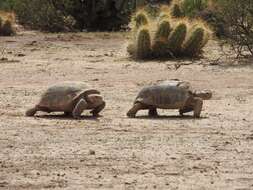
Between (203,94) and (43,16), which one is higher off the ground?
(203,94)

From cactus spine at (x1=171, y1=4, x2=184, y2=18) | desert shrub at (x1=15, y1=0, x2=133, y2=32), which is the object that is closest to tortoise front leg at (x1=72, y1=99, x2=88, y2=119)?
cactus spine at (x1=171, y1=4, x2=184, y2=18)

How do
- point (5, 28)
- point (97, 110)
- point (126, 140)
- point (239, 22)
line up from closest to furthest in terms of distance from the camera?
point (126, 140)
point (97, 110)
point (239, 22)
point (5, 28)

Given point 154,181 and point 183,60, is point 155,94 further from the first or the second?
point 183,60

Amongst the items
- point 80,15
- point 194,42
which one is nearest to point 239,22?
point 194,42

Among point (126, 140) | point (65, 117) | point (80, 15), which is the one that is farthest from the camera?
point (80, 15)

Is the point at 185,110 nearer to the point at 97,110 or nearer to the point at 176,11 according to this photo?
the point at 97,110

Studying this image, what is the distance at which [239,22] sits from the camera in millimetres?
20156

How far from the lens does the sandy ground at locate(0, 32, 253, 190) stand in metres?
7.02

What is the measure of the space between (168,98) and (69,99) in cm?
127

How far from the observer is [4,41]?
25328 millimetres

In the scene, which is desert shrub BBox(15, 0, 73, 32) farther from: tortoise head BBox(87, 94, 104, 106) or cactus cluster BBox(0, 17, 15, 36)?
tortoise head BBox(87, 94, 104, 106)

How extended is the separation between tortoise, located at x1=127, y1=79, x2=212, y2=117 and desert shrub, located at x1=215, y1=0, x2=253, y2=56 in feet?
29.8

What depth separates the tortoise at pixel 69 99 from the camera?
1052 centimetres

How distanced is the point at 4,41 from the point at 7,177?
60.9ft
